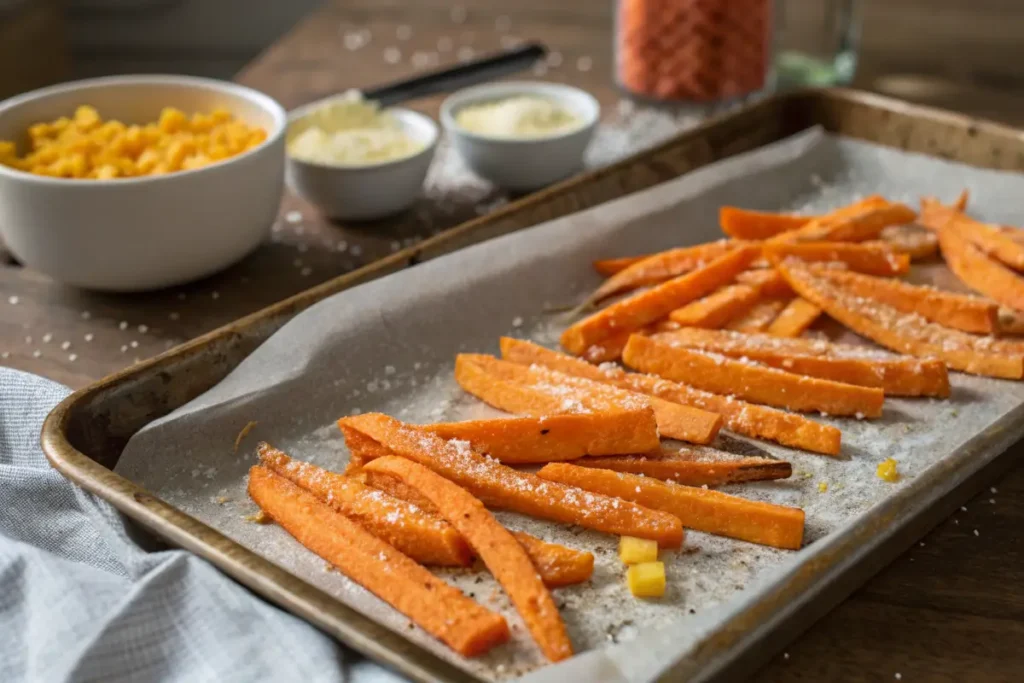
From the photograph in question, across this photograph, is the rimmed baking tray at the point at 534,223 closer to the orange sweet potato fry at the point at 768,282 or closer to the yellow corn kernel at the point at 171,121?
the orange sweet potato fry at the point at 768,282

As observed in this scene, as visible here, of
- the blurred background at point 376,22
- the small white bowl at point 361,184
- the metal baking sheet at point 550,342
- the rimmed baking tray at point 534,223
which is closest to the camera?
the rimmed baking tray at point 534,223

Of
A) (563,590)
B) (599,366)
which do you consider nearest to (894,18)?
(599,366)

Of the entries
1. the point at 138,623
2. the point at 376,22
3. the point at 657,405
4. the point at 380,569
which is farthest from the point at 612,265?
the point at 376,22

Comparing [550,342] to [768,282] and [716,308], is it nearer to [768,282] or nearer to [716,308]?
[716,308]

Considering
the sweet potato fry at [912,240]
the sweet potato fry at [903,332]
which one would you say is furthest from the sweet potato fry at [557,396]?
the sweet potato fry at [912,240]

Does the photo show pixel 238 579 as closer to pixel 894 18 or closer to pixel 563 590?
pixel 563 590

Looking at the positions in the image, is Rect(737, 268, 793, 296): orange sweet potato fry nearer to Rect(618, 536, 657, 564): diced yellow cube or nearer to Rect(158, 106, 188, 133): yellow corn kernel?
Rect(618, 536, 657, 564): diced yellow cube
